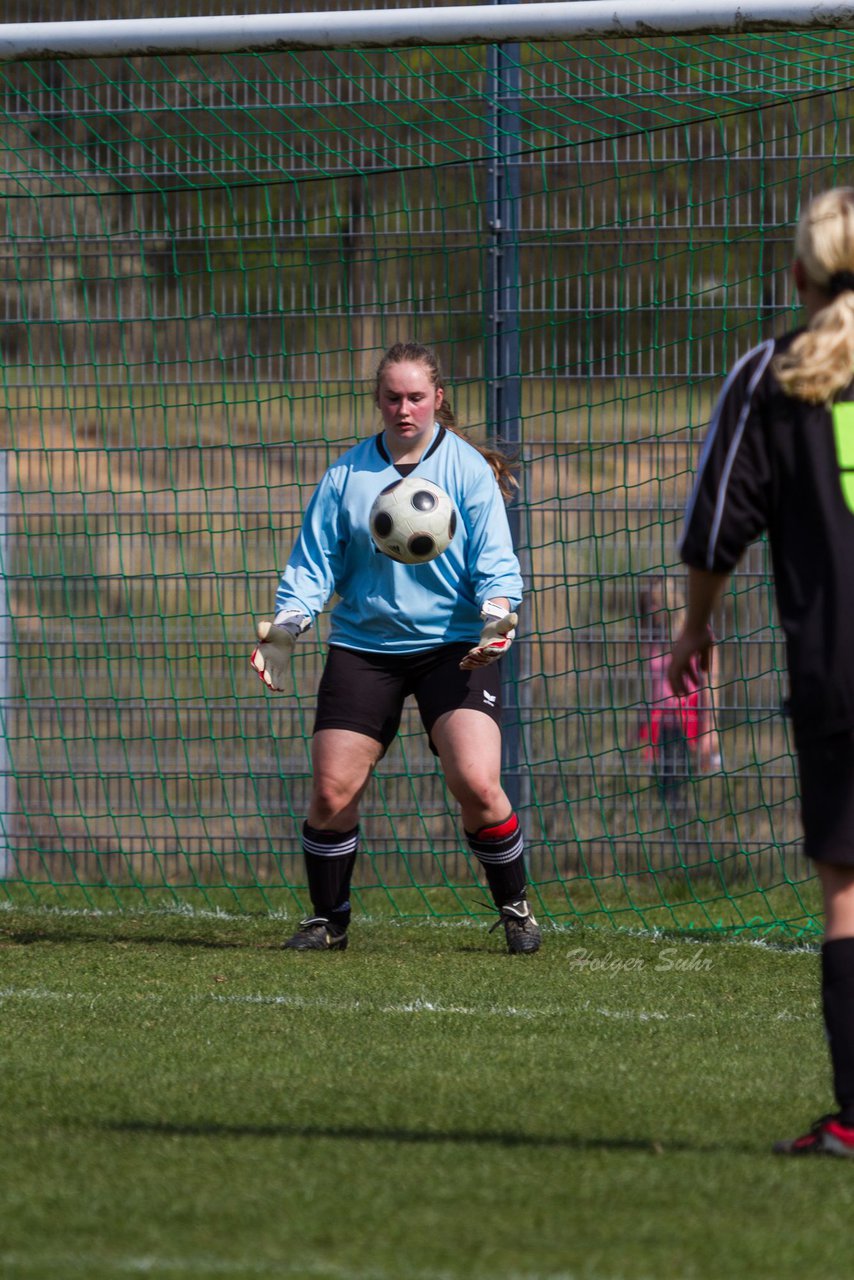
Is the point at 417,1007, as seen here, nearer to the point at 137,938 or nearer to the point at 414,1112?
the point at 414,1112

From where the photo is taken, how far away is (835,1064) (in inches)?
133

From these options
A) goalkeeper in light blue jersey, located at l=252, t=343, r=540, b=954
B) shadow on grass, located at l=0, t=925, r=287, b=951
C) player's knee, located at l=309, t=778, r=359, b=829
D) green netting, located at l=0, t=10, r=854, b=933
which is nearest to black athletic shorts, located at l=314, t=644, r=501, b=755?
goalkeeper in light blue jersey, located at l=252, t=343, r=540, b=954

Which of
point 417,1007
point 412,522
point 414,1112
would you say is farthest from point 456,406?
point 414,1112

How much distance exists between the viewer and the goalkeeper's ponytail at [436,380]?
5977 millimetres

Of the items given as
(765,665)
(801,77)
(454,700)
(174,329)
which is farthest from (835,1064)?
(174,329)

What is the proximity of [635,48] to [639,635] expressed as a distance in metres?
2.76

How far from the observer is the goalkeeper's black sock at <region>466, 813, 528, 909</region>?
20.0 feet

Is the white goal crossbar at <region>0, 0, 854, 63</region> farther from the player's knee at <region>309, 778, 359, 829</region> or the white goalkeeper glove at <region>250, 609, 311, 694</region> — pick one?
the player's knee at <region>309, 778, 359, 829</region>

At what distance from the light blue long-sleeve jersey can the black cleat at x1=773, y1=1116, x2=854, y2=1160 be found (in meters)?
2.69

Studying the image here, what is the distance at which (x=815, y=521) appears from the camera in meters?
3.33

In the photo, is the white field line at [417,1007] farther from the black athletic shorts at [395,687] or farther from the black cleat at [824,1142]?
the black cleat at [824,1142]

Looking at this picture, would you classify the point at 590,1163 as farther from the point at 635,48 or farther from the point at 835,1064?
the point at 635,48

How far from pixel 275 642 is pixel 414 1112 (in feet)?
7.64

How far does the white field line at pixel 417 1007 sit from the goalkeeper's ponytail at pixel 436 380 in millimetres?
1979
